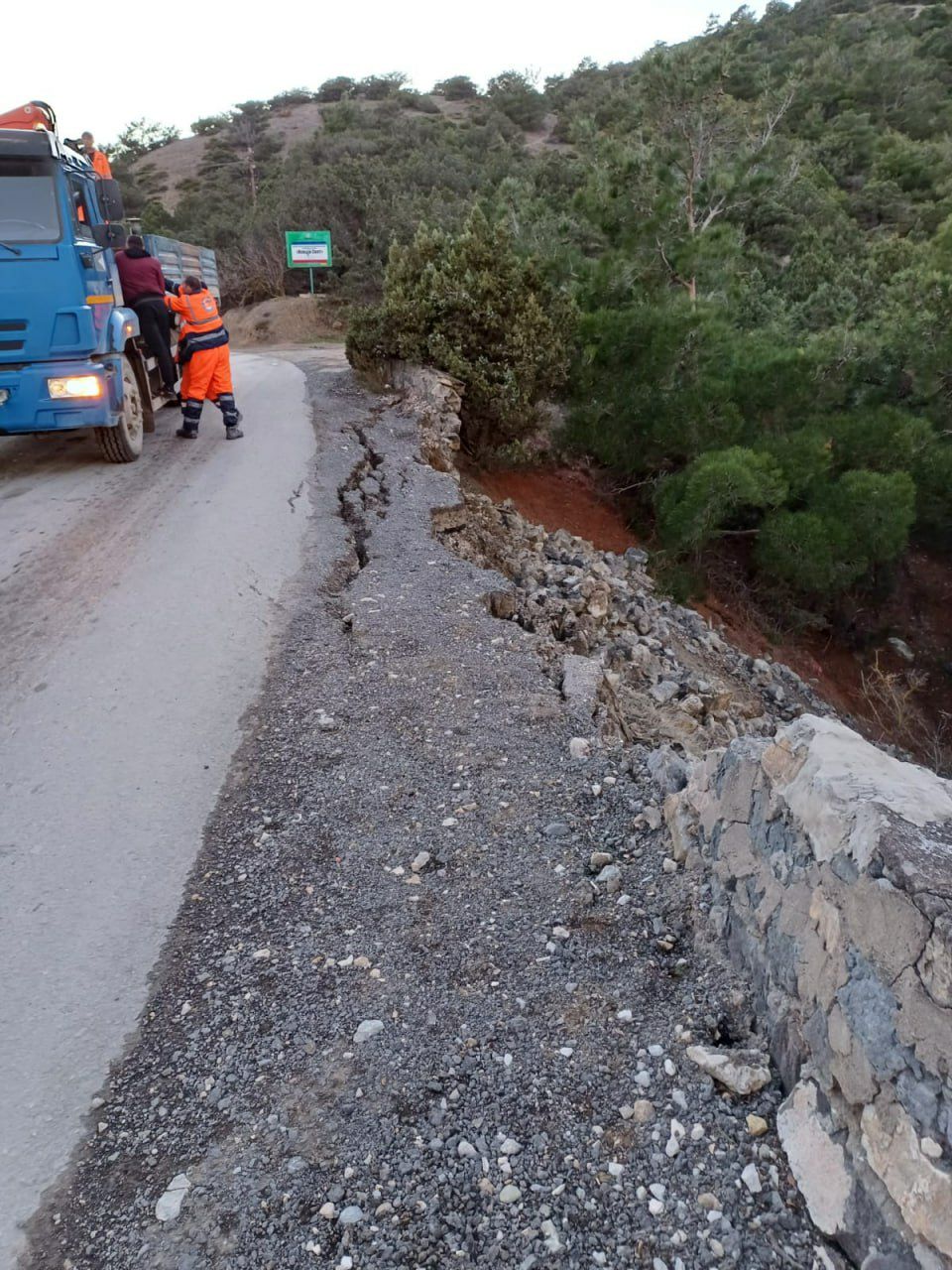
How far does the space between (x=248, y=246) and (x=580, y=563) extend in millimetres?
19699

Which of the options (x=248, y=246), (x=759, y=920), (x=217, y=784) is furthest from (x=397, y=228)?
(x=759, y=920)

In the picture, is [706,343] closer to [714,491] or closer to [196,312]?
[714,491]

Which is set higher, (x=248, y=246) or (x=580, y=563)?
(x=248, y=246)

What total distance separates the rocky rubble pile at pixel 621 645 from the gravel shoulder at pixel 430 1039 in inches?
38.0

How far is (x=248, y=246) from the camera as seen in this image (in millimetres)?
23578

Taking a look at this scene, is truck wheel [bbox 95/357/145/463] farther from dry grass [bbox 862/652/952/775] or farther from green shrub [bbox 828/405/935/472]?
green shrub [bbox 828/405/935/472]

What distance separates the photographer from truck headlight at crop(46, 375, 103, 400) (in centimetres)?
711

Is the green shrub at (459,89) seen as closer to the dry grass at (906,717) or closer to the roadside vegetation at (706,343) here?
Result: the roadside vegetation at (706,343)

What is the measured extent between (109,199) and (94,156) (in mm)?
1703

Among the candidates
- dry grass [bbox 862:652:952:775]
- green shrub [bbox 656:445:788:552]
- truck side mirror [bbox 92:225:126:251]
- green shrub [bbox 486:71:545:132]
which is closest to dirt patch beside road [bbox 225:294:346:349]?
green shrub [bbox 656:445:788:552]

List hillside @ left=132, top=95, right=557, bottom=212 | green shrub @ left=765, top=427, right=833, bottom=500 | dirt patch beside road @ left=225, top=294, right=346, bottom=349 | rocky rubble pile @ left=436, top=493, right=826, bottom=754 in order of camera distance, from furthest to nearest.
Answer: hillside @ left=132, top=95, right=557, bottom=212 → dirt patch beside road @ left=225, top=294, right=346, bottom=349 → green shrub @ left=765, top=427, right=833, bottom=500 → rocky rubble pile @ left=436, top=493, right=826, bottom=754

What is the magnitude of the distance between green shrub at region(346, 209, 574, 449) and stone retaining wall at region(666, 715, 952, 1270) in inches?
341

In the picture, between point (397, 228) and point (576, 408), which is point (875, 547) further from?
point (397, 228)

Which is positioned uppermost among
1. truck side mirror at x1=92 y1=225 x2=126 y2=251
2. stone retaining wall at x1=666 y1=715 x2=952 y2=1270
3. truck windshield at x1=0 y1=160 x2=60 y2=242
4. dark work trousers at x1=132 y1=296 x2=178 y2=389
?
truck windshield at x1=0 y1=160 x2=60 y2=242
